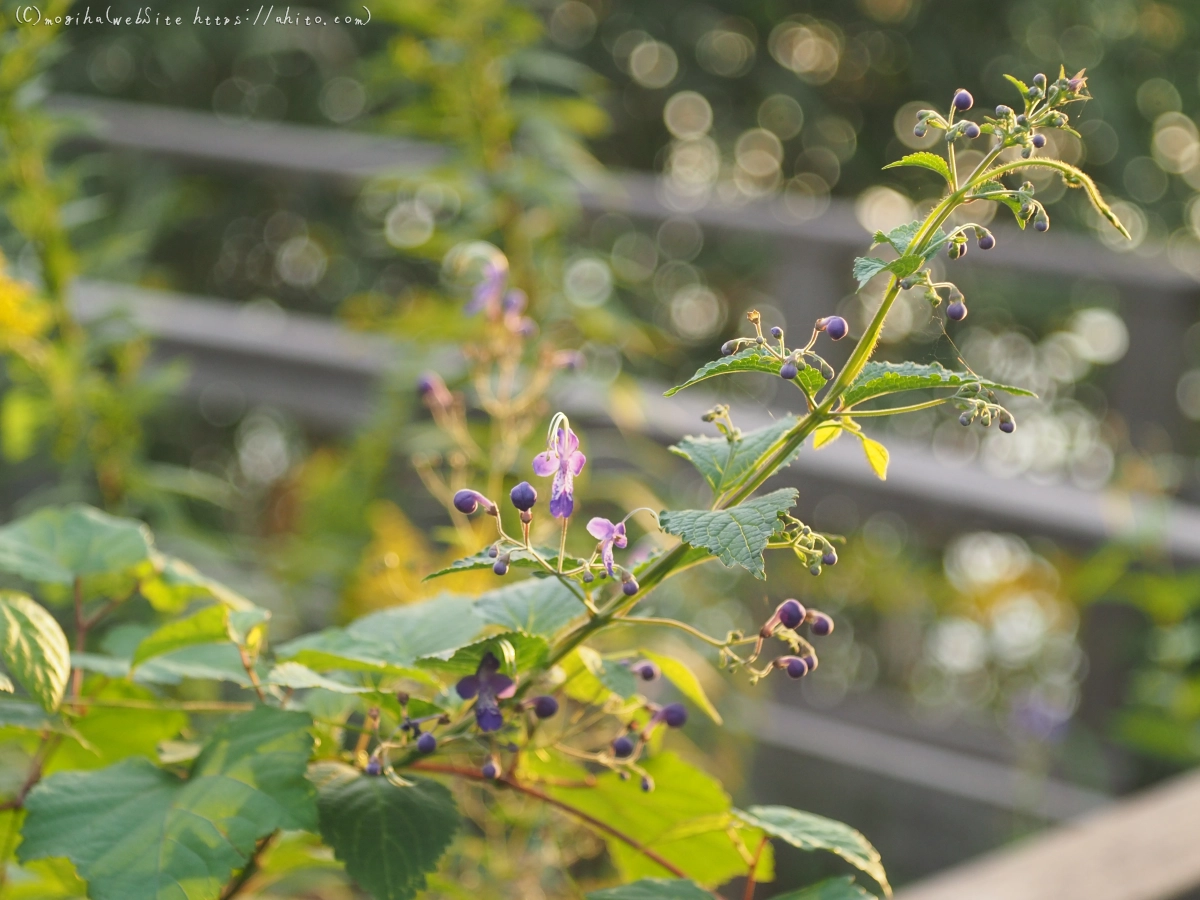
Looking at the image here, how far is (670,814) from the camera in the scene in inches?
20.6

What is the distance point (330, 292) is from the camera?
3.68m

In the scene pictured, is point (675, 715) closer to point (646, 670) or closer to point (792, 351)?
point (646, 670)

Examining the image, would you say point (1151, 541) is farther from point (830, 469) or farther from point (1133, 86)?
point (1133, 86)

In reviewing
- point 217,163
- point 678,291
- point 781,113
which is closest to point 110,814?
point 217,163

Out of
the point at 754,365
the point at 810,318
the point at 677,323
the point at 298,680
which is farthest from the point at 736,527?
the point at 677,323

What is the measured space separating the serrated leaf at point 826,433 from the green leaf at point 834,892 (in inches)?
5.9

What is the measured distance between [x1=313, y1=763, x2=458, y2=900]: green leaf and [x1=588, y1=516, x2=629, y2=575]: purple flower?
0.39 ft

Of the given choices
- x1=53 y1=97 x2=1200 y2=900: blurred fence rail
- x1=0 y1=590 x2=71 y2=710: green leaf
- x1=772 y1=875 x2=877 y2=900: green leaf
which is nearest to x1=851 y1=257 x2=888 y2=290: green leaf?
x1=772 y1=875 x2=877 y2=900: green leaf

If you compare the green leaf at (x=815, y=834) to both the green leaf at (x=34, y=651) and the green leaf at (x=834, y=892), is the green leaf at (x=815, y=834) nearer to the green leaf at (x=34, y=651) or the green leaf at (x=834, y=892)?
the green leaf at (x=834, y=892)

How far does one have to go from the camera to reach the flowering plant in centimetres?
39

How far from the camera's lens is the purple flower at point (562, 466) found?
16.1 inches

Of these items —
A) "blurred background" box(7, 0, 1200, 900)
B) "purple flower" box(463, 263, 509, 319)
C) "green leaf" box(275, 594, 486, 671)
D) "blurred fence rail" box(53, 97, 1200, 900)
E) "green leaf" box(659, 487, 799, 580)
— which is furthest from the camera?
"blurred fence rail" box(53, 97, 1200, 900)

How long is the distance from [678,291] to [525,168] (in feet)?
8.04

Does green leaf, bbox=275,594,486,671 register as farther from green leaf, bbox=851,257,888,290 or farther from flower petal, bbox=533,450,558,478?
green leaf, bbox=851,257,888,290
